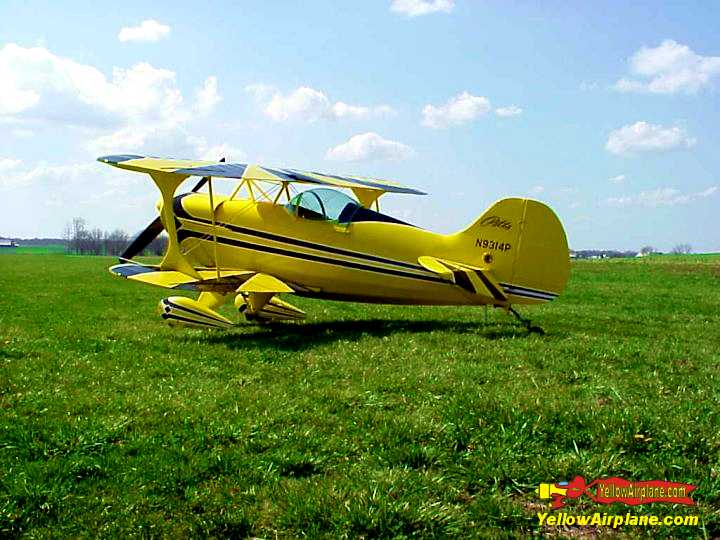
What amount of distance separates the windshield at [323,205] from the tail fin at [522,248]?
238cm

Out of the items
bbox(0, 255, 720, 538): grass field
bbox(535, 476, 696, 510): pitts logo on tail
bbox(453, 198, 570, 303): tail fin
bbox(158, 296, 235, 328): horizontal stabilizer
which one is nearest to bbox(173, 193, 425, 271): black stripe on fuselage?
bbox(453, 198, 570, 303): tail fin

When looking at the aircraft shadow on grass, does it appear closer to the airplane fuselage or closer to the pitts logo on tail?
the airplane fuselage

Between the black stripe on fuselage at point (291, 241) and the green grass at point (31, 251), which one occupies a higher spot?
the black stripe on fuselage at point (291, 241)

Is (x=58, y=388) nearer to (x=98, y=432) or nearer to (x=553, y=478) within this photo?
(x=98, y=432)

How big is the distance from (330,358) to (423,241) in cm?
350

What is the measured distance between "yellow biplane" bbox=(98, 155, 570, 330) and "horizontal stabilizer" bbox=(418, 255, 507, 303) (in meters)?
0.02

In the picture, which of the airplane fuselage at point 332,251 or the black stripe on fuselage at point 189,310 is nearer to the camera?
the black stripe on fuselage at point 189,310

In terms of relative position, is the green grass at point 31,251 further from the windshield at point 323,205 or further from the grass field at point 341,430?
the grass field at point 341,430

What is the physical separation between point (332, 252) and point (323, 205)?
95 centimetres

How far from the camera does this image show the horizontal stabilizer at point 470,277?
34.4 ft

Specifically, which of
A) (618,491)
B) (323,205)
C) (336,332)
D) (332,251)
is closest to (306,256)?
(332,251)

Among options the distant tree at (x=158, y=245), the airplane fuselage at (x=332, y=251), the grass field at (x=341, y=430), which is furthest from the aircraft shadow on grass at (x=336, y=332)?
the distant tree at (x=158, y=245)

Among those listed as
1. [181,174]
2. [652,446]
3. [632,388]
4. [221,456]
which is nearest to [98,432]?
[221,456]

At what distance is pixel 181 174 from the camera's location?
10703 mm
